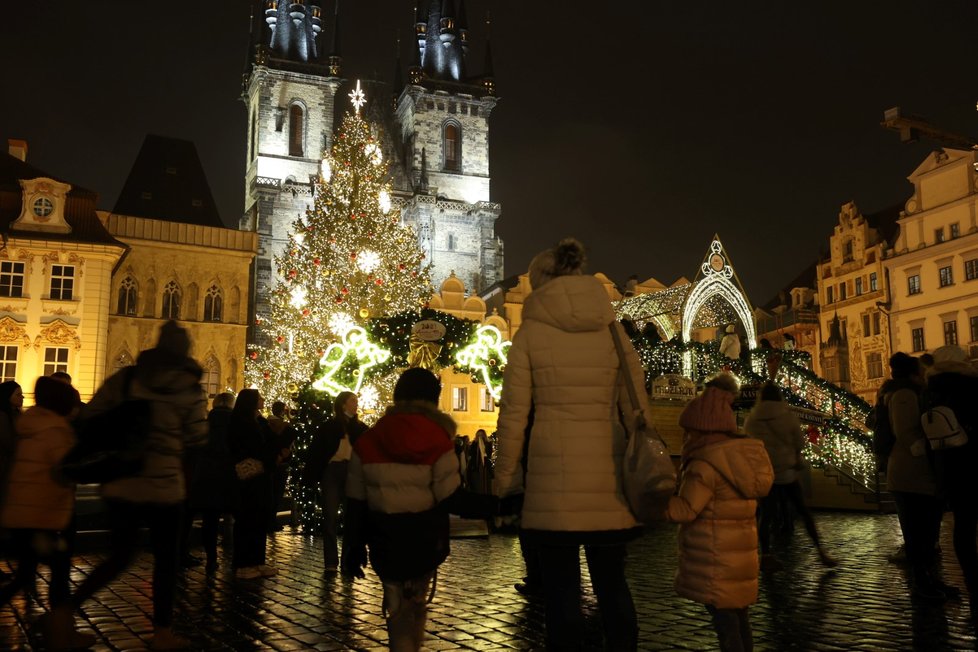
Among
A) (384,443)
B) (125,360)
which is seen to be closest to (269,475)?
(384,443)

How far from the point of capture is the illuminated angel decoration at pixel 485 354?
46.4 ft

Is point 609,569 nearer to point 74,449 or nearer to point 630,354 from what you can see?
point 630,354

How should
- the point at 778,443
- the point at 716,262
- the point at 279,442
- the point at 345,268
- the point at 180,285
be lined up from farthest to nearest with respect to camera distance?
the point at 180,285 < the point at 345,268 < the point at 716,262 < the point at 279,442 < the point at 778,443

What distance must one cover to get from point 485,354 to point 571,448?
386 inches

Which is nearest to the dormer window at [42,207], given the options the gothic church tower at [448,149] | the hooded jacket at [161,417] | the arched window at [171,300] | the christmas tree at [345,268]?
the arched window at [171,300]

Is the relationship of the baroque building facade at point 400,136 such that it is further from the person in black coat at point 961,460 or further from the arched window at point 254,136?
the person in black coat at point 961,460

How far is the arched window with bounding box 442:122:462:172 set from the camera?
66.9 meters

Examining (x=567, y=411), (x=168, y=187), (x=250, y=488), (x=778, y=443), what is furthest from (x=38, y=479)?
(x=168, y=187)

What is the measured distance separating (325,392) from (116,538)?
8.52 metres

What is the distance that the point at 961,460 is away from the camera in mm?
6391

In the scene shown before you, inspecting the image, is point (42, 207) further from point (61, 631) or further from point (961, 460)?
point (961, 460)

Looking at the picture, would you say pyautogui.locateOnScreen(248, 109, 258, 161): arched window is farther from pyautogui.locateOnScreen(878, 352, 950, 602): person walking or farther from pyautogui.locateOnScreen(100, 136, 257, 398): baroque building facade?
pyautogui.locateOnScreen(878, 352, 950, 602): person walking

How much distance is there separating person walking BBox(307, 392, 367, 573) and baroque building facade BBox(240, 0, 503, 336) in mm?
49481

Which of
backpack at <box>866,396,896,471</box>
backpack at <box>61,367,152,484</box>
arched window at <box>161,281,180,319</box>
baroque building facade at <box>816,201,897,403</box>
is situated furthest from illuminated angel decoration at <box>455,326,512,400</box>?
baroque building facade at <box>816,201,897,403</box>
